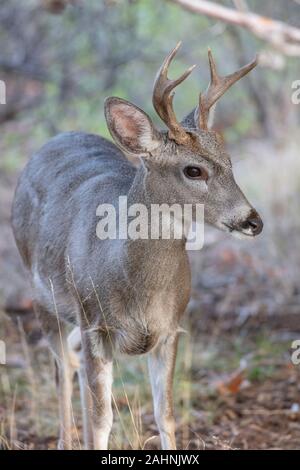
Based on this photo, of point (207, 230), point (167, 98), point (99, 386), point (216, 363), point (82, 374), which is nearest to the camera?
point (167, 98)

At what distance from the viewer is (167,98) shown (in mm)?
4688

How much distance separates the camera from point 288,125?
1360cm

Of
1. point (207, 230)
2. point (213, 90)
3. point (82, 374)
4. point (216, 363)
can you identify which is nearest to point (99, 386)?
point (82, 374)

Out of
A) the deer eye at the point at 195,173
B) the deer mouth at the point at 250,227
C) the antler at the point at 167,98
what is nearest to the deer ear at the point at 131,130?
the antler at the point at 167,98

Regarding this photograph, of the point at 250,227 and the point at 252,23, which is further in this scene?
Answer: the point at 250,227

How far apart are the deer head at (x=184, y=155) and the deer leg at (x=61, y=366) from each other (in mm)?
1355

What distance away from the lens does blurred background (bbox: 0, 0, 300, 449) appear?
20.2 feet

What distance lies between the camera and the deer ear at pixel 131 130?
4.85m

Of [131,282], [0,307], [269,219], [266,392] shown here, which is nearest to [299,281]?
[269,219]

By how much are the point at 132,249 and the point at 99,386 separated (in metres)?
0.82

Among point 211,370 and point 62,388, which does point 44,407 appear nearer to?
point 62,388

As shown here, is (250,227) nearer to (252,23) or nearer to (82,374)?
(252,23)

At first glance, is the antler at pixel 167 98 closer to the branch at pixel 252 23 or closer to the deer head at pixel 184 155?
the deer head at pixel 184 155
